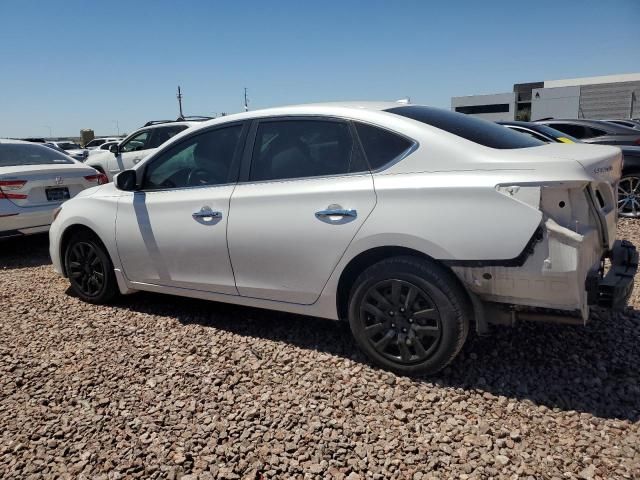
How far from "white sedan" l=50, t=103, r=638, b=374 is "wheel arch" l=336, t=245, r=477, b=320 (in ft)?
0.04

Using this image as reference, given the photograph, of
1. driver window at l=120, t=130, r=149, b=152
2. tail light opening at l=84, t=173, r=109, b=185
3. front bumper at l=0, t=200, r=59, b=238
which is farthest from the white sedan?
driver window at l=120, t=130, r=149, b=152

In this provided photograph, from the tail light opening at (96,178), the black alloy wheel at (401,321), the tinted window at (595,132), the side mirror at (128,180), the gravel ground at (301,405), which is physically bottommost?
the gravel ground at (301,405)

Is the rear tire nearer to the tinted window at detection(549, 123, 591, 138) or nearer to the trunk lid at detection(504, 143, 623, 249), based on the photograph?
the tinted window at detection(549, 123, 591, 138)

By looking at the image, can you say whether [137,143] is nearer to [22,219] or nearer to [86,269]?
[22,219]

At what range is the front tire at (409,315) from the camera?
281 cm

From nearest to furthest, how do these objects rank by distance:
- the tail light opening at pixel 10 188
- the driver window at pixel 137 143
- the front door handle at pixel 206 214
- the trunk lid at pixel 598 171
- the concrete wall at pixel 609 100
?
the trunk lid at pixel 598 171 → the front door handle at pixel 206 214 → the tail light opening at pixel 10 188 → the driver window at pixel 137 143 → the concrete wall at pixel 609 100

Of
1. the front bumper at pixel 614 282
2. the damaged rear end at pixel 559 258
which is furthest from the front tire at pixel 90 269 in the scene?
the front bumper at pixel 614 282

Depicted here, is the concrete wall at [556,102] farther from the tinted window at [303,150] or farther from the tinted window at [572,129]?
the tinted window at [303,150]

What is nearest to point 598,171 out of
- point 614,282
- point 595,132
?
point 614,282

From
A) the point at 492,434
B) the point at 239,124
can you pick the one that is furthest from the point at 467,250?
the point at 239,124

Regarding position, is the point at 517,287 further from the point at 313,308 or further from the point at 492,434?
the point at 313,308

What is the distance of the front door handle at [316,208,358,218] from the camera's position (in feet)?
9.82

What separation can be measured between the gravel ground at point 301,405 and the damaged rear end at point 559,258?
536 millimetres

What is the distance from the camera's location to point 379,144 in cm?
307
